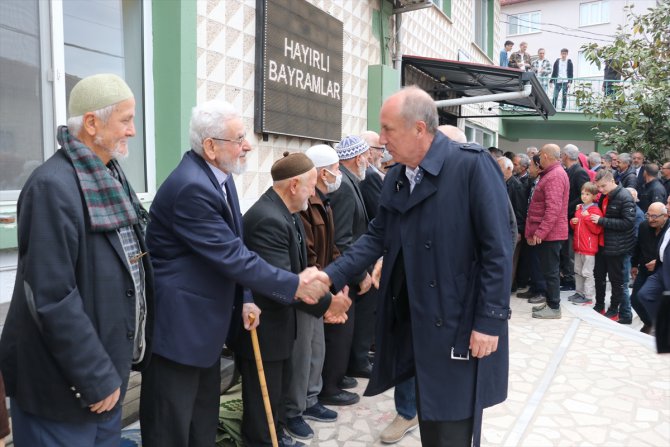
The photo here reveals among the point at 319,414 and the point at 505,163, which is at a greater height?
the point at 505,163

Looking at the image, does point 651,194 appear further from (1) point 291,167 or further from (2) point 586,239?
(1) point 291,167

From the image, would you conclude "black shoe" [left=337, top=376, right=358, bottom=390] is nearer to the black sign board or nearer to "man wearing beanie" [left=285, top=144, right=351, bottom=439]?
"man wearing beanie" [left=285, top=144, right=351, bottom=439]

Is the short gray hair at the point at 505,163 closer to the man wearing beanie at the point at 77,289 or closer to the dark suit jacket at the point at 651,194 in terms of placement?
the dark suit jacket at the point at 651,194

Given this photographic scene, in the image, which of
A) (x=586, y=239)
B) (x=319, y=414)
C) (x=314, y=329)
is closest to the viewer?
(x=314, y=329)

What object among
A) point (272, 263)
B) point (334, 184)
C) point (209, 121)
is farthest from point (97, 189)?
point (334, 184)

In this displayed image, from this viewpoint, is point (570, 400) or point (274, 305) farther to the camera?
point (570, 400)

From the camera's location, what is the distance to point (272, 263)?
312cm

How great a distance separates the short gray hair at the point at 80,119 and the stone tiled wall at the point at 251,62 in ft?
7.89

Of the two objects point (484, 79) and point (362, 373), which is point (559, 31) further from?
point (362, 373)

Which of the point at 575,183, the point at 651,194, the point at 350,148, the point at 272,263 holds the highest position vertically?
the point at 350,148

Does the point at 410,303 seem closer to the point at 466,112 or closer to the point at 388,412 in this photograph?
the point at 388,412

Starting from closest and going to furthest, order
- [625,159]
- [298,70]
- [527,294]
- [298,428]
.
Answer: [298,428] < [298,70] < [527,294] < [625,159]

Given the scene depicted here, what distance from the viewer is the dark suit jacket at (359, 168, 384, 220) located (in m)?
4.98

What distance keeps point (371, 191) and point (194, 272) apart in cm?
267
